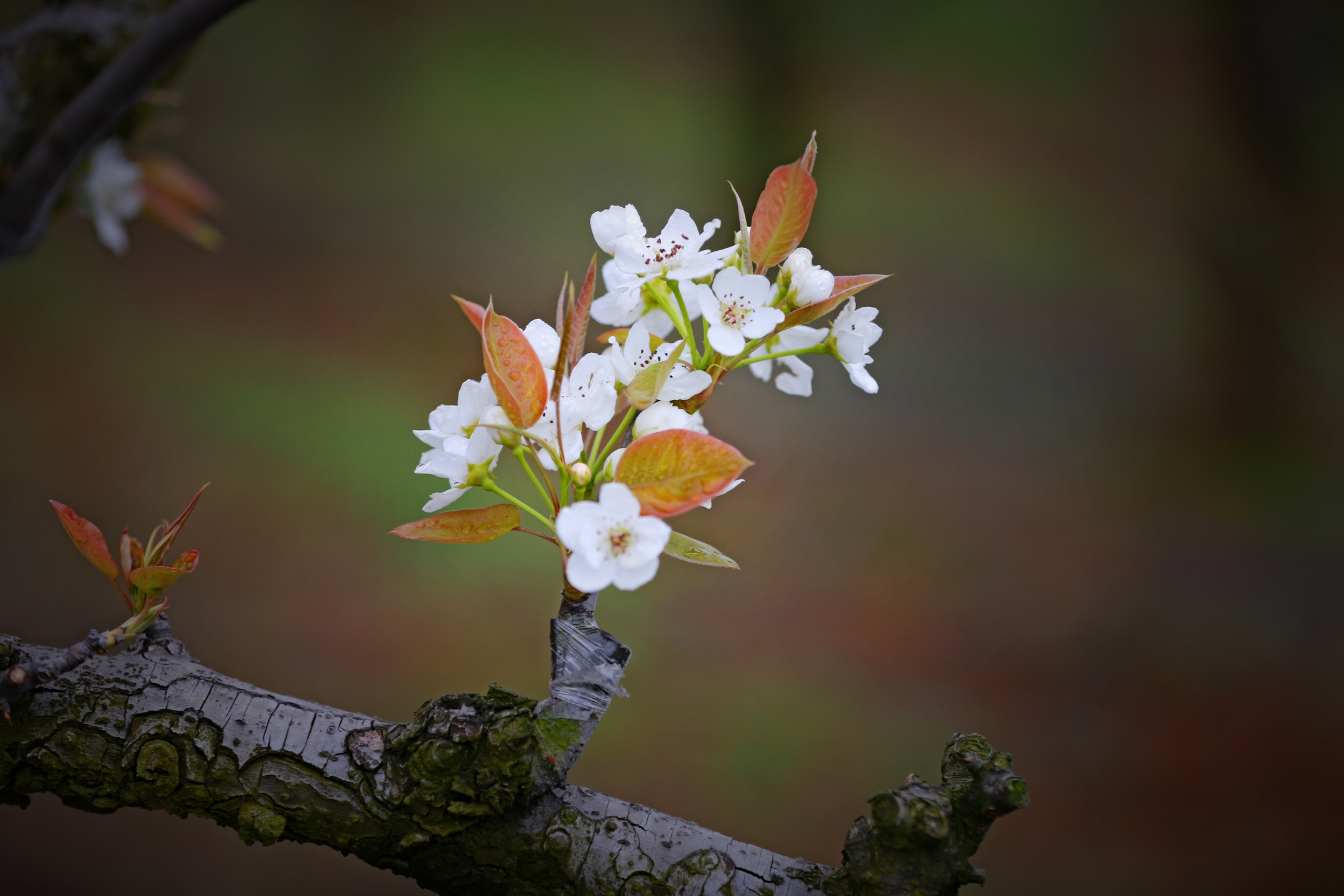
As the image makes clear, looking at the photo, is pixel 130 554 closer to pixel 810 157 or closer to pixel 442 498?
pixel 442 498

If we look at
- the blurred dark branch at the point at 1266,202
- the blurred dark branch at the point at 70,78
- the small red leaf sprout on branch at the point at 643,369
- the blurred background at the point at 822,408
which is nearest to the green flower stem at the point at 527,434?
the small red leaf sprout on branch at the point at 643,369

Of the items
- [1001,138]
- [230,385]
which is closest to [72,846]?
[230,385]

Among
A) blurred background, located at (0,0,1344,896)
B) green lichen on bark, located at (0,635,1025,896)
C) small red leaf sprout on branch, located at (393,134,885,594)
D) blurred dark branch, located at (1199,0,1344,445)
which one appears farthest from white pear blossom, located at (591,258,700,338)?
blurred dark branch, located at (1199,0,1344,445)

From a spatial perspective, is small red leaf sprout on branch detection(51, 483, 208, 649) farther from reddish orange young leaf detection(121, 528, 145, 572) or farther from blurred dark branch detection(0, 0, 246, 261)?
blurred dark branch detection(0, 0, 246, 261)

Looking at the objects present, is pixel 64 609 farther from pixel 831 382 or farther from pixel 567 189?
pixel 831 382

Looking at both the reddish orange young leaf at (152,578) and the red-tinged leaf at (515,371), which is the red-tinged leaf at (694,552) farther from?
the reddish orange young leaf at (152,578)

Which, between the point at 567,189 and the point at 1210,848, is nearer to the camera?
the point at 1210,848

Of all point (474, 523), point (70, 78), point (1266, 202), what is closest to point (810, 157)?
point (474, 523)
